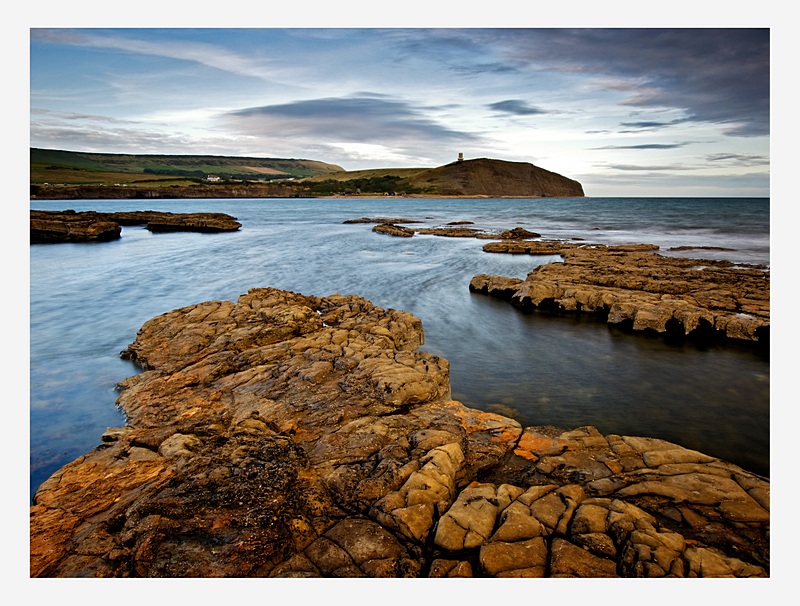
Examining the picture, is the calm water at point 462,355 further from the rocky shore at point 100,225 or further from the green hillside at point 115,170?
the green hillside at point 115,170

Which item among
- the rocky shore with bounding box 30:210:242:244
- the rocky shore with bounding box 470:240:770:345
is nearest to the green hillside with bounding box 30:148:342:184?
the rocky shore with bounding box 30:210:242:244

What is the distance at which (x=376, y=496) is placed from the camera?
17.4ft

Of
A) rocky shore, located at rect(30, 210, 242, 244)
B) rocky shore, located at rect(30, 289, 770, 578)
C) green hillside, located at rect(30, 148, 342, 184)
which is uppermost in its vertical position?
green hillside, located at rect(30, 148, 342, 184)

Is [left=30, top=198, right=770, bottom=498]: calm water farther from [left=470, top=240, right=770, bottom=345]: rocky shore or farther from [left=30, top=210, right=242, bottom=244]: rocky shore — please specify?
[left=30, top=210, right=242, bottom=244]: rocky shore

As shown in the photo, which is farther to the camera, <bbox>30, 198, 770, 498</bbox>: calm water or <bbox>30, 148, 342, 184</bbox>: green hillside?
<bbox>30, 148, 342, 184</bbox>: green hillside

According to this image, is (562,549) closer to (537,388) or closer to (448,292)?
(537,388)

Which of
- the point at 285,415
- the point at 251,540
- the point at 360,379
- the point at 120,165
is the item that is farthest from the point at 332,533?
the point at 120,165

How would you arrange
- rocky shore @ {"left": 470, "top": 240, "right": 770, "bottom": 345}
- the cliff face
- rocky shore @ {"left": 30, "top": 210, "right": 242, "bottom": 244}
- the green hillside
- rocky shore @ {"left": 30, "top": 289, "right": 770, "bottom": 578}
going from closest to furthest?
rocky shore @ {"left": 30, "top": 289, "right": 770, "bottom": 578} → rocky shore @ {"left": 470, "top": 240, "right": 770, "bottom": 345} → rocky shore @ {"left": 30, "top": 210, "right": 242, "bottom": 244} → the green hillside → the cliff face

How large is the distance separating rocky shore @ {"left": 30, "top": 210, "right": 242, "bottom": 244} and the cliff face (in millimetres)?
126324

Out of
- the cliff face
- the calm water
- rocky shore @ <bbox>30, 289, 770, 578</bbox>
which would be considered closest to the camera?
rocky shore @ <bbox>30, 289, 770, 578</bbox>

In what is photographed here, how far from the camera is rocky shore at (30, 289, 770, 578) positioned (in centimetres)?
433

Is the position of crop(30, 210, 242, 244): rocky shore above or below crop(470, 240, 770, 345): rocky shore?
above

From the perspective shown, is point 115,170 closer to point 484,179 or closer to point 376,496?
point 484,179

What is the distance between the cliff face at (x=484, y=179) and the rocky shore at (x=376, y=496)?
167768mm
